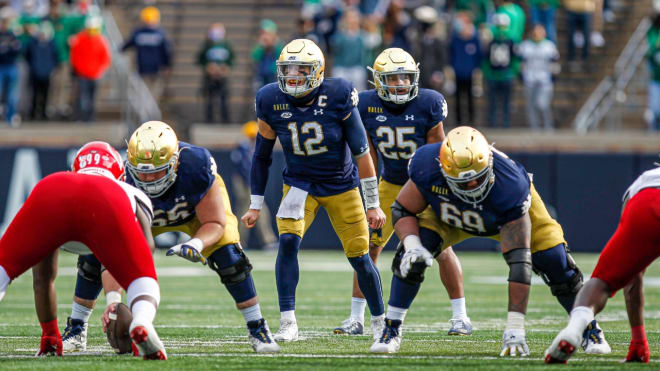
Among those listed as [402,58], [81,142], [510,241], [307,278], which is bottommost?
[307,278]

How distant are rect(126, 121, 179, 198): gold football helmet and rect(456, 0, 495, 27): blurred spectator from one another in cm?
1319

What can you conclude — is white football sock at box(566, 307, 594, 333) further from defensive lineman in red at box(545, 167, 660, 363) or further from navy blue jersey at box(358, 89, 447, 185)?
navy blue jersey at box(358, 89, 447, 185)

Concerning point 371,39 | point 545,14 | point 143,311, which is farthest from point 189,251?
point 545,14

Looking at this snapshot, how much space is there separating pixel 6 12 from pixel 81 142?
2.38 metres

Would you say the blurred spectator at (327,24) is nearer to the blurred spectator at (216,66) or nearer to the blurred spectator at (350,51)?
the blurred spectator at (350,51)

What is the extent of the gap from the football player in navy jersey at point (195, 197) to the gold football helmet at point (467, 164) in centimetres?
138

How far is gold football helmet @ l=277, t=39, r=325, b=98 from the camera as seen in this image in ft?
24.4

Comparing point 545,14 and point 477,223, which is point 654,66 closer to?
point 545,14

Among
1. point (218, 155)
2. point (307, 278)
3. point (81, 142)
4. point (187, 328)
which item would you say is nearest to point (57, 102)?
point (81, 142)

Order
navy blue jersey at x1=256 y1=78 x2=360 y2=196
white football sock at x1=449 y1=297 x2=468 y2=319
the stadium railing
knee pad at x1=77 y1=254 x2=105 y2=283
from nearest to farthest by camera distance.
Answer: knee pad at x1=77 y1=254 x2=105 y2=283
navy blue jersey at x1=256 y1=78 x2=360 y2=196
white football sock at x1=449 y1=297 x2=468 y2=319
the stadium railing

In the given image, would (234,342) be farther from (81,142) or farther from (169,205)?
(81,142)

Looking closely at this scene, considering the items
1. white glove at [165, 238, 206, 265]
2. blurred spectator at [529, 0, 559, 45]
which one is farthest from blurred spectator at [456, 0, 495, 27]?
white glove at [165, 238, 206, 265]

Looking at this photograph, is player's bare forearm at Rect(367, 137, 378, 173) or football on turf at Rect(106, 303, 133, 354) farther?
player's bare forearm at Rect(367, 137, 378, 173)

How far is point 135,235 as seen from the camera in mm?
5695
